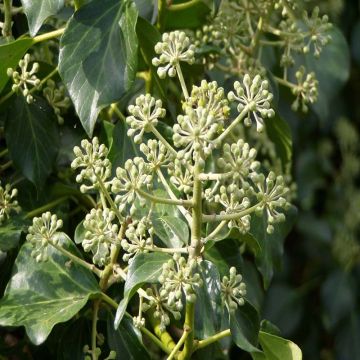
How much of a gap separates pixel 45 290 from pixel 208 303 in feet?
0.70

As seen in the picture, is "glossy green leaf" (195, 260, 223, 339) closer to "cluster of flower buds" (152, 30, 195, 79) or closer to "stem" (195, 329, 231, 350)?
"stem" (195, 329, 231, 350)

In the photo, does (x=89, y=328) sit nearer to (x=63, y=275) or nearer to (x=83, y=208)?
(x=63, y=275)

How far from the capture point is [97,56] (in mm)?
1170

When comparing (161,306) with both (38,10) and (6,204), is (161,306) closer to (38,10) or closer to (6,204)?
(6,204)

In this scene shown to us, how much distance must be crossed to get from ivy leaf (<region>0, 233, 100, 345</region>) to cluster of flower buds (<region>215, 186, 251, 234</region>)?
211 mm

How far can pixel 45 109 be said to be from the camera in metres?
1.29

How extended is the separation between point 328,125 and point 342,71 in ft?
3.76

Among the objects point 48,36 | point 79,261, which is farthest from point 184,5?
point 79,261

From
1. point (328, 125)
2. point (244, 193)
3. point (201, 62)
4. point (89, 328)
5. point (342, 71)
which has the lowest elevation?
point (328, 125)

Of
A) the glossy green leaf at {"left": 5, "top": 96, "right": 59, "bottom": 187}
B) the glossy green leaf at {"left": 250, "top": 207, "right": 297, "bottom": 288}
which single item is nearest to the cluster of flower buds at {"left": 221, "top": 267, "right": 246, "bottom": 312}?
the glossy green leaf at {"left": 250, "top": 207, "right": 297, "bottom": 288}

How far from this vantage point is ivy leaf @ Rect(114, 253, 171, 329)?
1.01 meters

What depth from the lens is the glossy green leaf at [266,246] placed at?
130cm

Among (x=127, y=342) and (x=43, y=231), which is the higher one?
(x=43, y=231)

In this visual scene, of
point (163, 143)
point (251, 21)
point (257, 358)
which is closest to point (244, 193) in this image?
point (163, 143)
